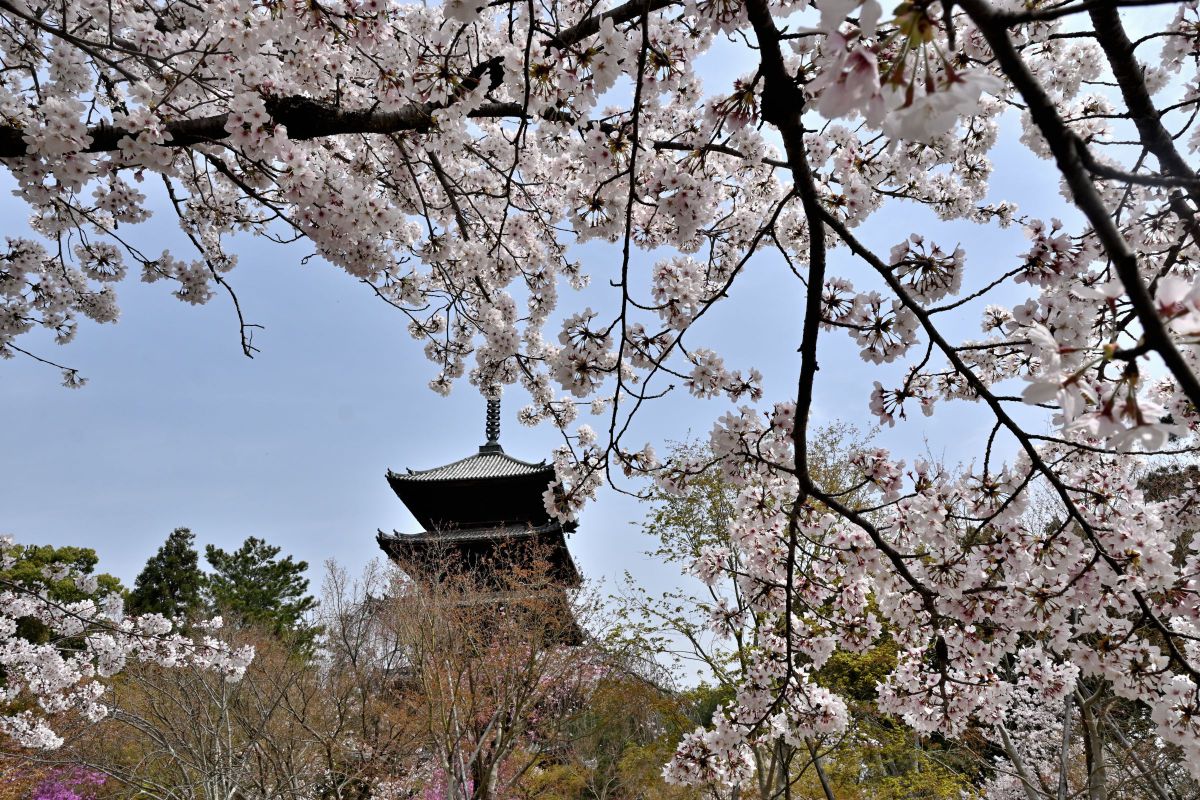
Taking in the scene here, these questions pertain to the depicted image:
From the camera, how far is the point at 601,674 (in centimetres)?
1066

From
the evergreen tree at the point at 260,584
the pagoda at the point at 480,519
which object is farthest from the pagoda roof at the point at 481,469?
the evergreen tree at the point at 260,584

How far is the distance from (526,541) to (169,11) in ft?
42.2

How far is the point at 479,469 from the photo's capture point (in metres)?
17.5

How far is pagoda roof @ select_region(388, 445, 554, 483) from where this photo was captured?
53.3ft

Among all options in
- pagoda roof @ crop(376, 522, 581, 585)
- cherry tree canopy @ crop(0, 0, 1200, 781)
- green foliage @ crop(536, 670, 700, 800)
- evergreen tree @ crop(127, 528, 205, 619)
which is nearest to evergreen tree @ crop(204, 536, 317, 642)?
evergreen tree @ crop(127, 528, 205, 619)

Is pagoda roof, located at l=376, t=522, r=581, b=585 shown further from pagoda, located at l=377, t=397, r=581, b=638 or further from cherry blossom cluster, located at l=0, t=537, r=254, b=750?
cherry blossom cluster, located at l=0, t=537, r=254, b=750

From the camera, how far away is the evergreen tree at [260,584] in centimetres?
2472

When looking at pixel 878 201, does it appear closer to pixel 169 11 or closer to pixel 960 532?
pixel 960 532

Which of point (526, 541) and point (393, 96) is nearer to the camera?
point (393, 96)

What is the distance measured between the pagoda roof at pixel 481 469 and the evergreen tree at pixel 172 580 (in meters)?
13.4

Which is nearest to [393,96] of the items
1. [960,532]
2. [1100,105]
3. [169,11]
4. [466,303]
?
[466,303]

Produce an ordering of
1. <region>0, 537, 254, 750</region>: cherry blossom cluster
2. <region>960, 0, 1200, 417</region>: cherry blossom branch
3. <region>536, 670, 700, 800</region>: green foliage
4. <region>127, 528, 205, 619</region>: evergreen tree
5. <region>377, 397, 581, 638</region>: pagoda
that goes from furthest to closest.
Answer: <region>127, 528, 205, 619</region>: evergreen tree < <region>377, 397, 581, 638</region>: pagoda < <region>536, 670, 700, 800</region>: green foliage < <region>0, 537, 254, 750</region>: cherry blossom cluster < <region>960, 0, 1200, 417</region>: cherry blossom branch

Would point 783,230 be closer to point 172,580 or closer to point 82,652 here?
point 82,652

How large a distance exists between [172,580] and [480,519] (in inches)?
625
